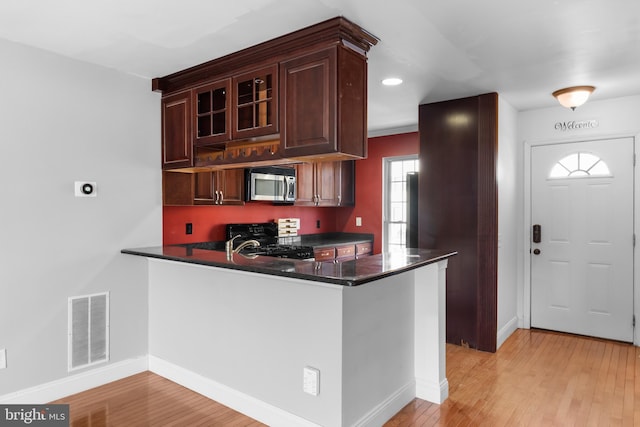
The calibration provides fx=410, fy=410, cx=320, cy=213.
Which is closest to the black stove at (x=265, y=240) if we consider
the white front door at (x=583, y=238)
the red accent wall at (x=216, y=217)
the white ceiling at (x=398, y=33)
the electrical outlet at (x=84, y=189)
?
the red accent wall at (x=216, y=217)

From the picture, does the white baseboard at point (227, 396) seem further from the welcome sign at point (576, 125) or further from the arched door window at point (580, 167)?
the welcome sign at point (576, 125)

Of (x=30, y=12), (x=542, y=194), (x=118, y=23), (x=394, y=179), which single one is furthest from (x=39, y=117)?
(x=542, y=194)

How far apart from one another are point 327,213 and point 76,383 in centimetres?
389

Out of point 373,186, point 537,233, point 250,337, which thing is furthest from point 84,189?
point 537,233

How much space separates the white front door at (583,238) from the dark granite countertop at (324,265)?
2.15 meters

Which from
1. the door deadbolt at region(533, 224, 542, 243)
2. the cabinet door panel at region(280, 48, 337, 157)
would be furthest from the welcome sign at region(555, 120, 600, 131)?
the cabinet door panel at region(280, 48, 337, 157)

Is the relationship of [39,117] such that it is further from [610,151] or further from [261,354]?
[610,151]

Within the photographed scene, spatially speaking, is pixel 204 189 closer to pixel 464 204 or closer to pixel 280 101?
pixel 280 101

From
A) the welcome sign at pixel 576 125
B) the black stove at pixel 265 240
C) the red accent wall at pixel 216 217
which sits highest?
the welcome sign at pixel 576 125

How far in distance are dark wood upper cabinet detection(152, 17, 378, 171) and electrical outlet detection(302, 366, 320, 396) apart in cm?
124

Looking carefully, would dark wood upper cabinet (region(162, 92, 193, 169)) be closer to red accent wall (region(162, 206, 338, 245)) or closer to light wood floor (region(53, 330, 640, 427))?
red accent wall (region(162, 206, 338, 245))

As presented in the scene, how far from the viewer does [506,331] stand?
4.15m

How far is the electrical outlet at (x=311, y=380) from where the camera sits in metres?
2.26

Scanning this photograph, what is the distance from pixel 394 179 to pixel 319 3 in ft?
12.7
